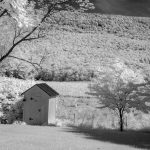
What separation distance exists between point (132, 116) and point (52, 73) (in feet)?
84.4

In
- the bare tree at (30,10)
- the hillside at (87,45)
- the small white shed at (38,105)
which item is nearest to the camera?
the bare tree at (30,10)

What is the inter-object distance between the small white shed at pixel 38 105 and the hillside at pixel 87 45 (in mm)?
14948

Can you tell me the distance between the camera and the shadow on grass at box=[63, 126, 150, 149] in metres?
18.7

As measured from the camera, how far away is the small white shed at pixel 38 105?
83.8ft

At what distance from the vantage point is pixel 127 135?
21484 millimetres

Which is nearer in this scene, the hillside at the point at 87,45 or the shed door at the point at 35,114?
the shed door at the point at 35,114

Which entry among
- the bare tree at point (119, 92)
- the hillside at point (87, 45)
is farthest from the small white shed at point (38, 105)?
the hillside at point (87, 45)

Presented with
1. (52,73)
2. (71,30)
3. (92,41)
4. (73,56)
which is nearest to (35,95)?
(52,73)

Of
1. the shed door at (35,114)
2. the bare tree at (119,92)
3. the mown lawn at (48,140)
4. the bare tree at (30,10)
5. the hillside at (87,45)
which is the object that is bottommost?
Answer: the mown lawn at (48,140)

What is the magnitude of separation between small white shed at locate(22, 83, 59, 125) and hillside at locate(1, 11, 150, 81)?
49.0 feet

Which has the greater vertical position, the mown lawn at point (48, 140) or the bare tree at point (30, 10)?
the bare tree at point (30, 10)

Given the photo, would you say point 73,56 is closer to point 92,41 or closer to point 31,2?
point 92,41

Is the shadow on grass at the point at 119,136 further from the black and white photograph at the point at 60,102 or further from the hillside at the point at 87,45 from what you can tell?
the hillside at the point at 87,45

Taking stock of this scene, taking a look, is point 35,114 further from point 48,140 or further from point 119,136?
point 48,140
